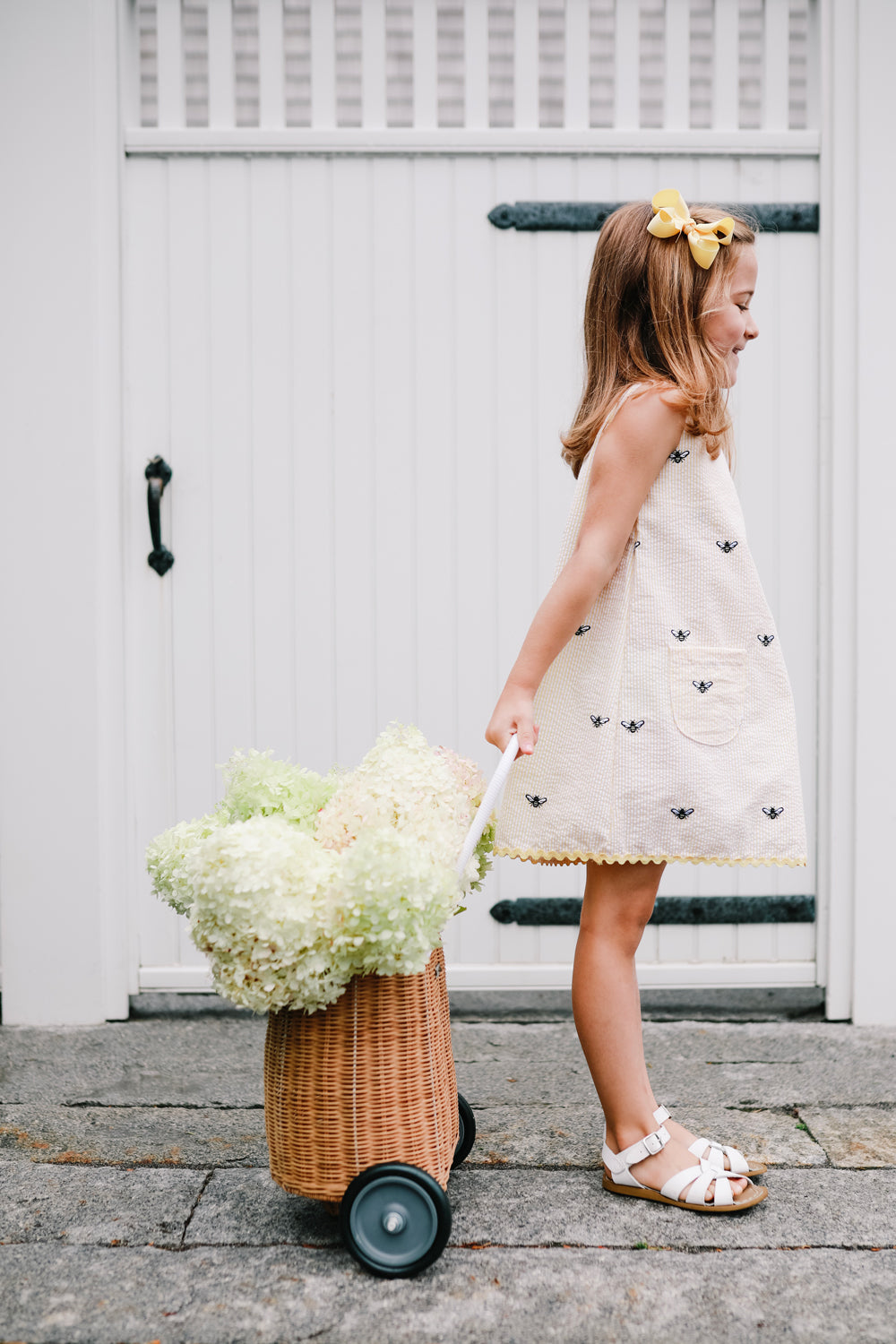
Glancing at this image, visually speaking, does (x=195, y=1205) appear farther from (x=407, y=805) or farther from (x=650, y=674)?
(x=650, y=674)

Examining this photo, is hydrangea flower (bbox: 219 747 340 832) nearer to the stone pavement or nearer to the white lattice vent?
the stone pavement

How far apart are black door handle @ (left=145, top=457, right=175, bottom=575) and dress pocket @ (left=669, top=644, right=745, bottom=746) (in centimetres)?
140

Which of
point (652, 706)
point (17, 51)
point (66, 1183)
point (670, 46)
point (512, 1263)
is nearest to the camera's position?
point (512, 1263)

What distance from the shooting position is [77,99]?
2.47 metres

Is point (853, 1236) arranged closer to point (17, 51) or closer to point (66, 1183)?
point (66, 1183)

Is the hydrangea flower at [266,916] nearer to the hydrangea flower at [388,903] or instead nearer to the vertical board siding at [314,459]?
the hydrangea flower at [388,903]

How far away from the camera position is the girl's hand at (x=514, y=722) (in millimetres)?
1599

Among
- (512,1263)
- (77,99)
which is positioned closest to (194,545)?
(77,99)

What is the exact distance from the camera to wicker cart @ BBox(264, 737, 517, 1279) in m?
1.51

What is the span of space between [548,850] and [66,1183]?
966 mm

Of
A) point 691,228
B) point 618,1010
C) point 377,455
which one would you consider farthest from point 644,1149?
point 377,455

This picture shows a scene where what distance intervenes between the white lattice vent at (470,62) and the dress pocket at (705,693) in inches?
61.7

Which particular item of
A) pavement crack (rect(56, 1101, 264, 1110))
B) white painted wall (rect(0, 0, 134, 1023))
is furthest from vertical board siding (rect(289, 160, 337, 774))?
pavement crack (rect(56, 1101, 264, 1110))

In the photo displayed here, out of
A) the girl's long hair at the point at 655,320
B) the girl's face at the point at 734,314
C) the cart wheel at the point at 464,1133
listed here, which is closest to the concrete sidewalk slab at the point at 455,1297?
the cart wheel at the point at 464,1133
